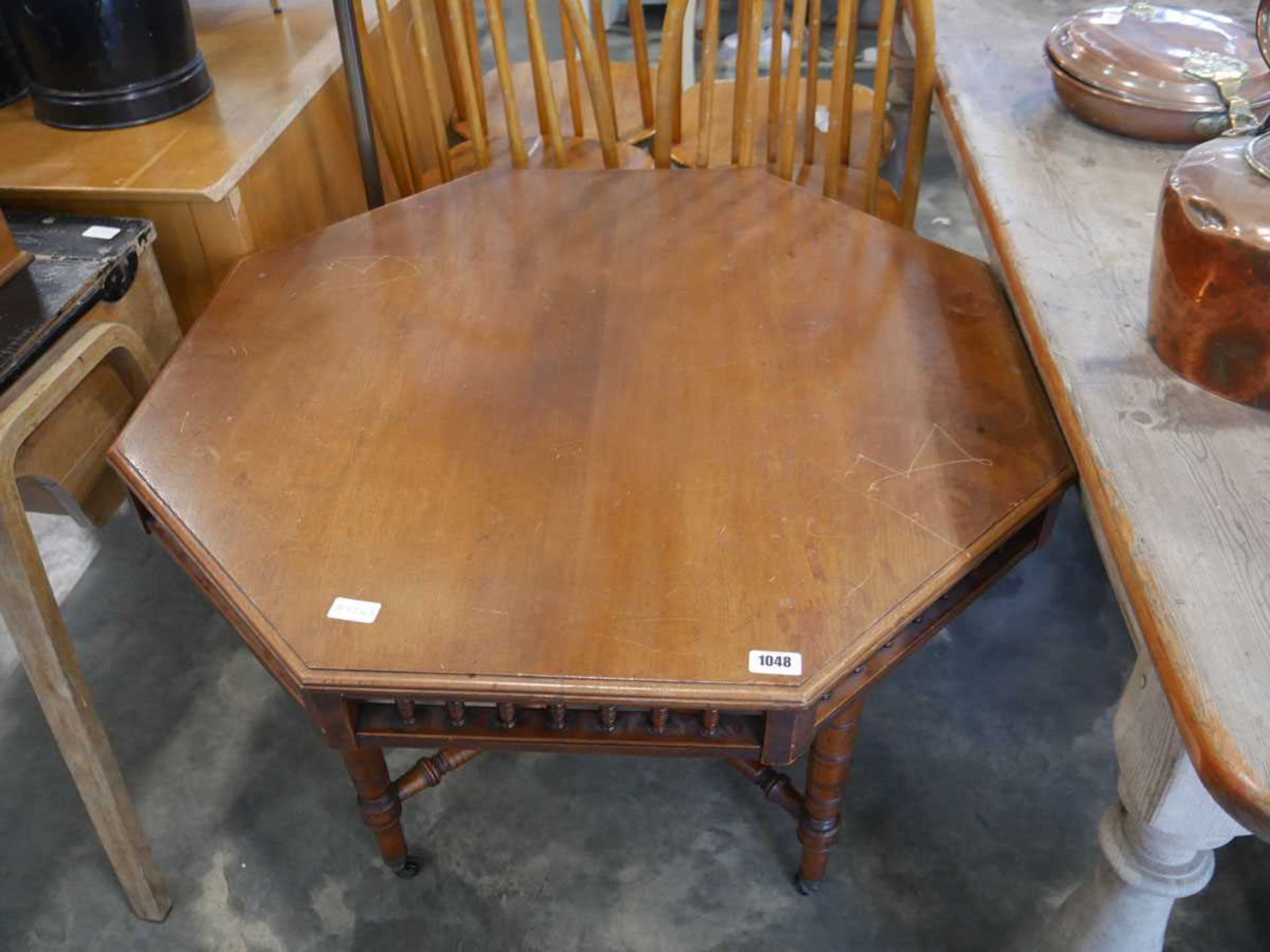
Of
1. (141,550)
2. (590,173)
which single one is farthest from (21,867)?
(590,173)

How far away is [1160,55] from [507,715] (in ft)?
3.61

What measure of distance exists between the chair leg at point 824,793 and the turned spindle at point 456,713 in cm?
35

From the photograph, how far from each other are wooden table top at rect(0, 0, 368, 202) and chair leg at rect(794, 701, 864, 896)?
1.02 m

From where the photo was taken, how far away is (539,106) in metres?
1.74

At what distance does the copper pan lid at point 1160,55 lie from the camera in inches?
49.7

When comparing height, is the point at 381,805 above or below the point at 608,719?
below

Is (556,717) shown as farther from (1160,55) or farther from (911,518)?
(1160,55)

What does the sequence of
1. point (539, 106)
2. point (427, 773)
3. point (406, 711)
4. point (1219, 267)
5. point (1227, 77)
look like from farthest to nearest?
point (539, 106) → point (427, 773) → point (1227, 77) → point (406, 711) → point (1219, 267)

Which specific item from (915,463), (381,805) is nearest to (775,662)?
(915,463)

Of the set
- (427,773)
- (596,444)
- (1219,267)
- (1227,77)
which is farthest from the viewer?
(427,773)

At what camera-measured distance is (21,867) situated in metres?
1.44

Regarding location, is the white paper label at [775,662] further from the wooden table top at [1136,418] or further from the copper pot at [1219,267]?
the copper pot at [1219,267]

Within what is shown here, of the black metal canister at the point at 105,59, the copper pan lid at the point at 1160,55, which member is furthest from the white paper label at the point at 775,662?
the black metal canister at the point at 105,59

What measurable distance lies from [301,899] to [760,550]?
0.85 metres
